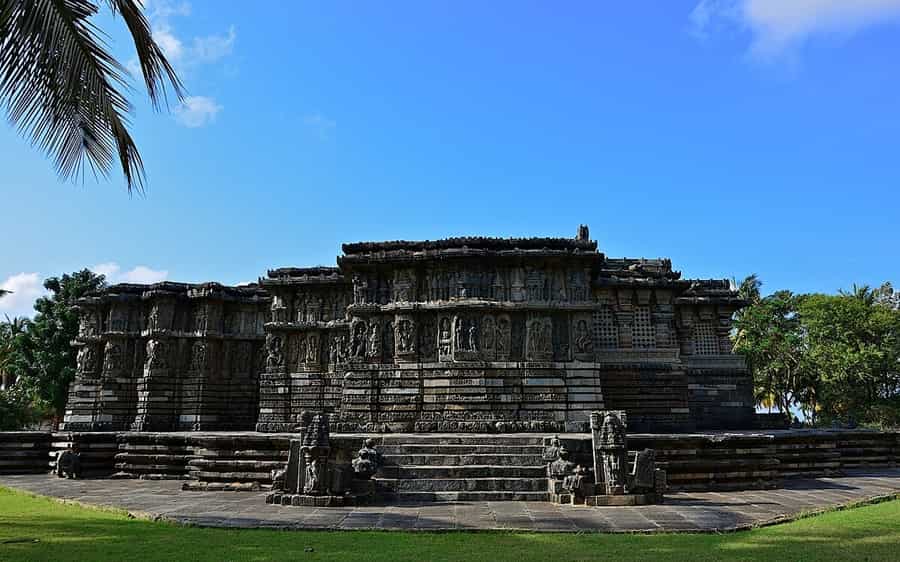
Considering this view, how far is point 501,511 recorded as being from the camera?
11.5m

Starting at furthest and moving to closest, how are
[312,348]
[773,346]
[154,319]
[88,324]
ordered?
[773,346] → [88,324] → [154,319] → [312,348]

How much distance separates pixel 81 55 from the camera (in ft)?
23.6

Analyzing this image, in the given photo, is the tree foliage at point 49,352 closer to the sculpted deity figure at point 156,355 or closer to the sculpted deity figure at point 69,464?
the sculpted deity figure at point 156,355

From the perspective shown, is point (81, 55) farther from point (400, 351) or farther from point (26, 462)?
point (26, 462)

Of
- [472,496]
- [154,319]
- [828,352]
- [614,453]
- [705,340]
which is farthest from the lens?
[828,352]

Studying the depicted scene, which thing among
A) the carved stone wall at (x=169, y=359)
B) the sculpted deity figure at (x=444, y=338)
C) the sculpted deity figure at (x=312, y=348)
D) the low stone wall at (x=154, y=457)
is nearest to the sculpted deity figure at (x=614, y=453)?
the sculpted deity figure at (x=444, y=338)

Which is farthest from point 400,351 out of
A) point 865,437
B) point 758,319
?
point 758,319

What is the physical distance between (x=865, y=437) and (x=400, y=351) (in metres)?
16.4

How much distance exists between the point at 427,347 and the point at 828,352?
106 ft

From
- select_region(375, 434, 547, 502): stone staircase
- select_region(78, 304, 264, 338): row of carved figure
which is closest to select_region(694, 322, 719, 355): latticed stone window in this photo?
select_region(375, 434, 547, 502): stone staircase

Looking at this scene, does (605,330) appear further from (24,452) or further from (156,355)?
(24,452)

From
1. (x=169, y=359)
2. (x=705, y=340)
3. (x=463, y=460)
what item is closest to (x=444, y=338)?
(x=463, y=460)

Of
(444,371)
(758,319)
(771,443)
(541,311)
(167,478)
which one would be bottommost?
(167,478)

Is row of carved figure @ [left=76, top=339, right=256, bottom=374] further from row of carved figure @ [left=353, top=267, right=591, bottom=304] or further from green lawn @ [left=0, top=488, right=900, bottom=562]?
green lawn @ [left=0, top=488, right=900, bottom=562]
